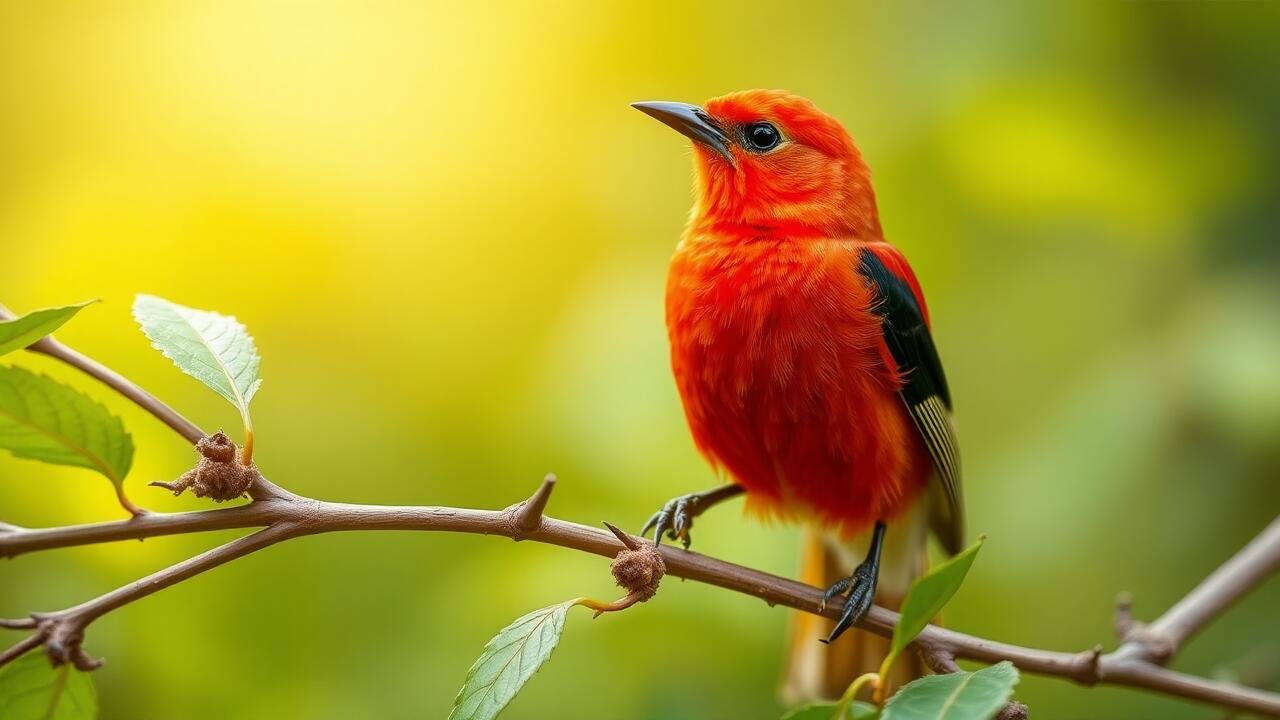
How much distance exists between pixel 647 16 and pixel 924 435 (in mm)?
2525

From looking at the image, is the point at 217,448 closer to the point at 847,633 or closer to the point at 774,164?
the point at 774,164

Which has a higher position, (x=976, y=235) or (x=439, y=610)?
(x=976, y=235)

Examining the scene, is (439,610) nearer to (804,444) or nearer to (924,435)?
(804,444)

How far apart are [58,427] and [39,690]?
1.50 feet

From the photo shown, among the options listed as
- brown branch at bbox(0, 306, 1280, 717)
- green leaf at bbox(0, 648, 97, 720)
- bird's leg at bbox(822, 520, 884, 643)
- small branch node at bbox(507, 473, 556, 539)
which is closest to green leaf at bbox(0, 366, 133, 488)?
brown branch at bbox(0, 306, 1280, 717)

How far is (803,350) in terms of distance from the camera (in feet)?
10.3

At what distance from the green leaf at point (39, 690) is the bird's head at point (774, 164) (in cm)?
230

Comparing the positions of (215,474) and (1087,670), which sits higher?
(215,474)

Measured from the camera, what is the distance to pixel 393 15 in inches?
194

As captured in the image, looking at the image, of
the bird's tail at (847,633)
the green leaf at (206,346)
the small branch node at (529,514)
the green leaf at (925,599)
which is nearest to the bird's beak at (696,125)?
the bird's tail at (847,633)

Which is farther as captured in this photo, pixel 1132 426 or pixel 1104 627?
pixel 1104 627

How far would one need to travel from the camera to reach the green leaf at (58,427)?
1.90 m

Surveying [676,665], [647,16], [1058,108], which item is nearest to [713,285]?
[676,665]

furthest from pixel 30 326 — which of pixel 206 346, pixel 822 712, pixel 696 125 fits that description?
pixel 696 125
